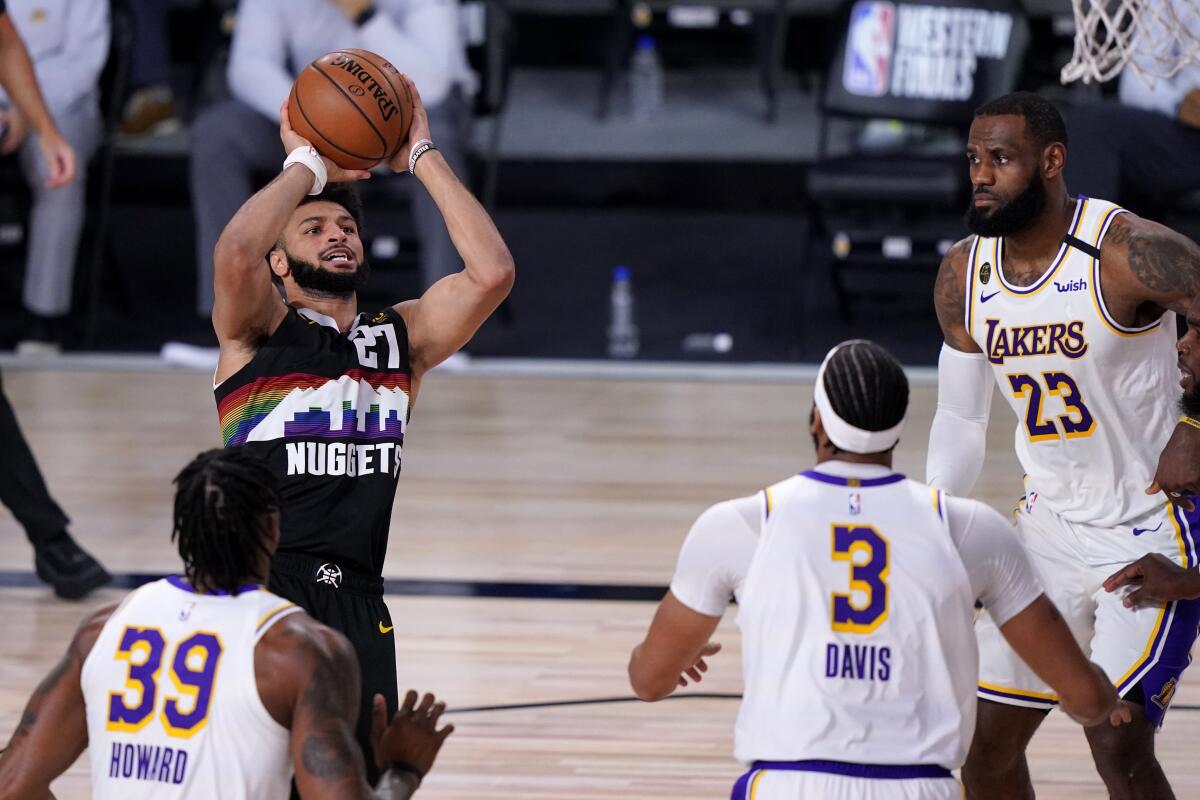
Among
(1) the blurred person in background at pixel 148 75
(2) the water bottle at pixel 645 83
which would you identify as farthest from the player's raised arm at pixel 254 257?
(2) the water bottle at pixel 645 83

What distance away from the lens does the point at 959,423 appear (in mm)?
3838

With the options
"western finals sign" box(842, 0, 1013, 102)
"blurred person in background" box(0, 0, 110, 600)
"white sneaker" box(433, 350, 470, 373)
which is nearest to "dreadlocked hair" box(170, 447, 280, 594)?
"blurred person in background" box(0, 0, 110, 600)

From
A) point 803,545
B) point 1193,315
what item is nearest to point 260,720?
Answer: point 803,545

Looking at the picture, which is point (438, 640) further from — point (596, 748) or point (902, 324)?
point (902, 324)

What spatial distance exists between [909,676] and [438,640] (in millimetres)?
2958

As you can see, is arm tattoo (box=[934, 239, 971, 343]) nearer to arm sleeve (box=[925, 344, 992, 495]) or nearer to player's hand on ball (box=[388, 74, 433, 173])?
arm sleeve (box=[925, 344, 992, 495])

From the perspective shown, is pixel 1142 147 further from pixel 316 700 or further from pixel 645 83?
pixel 316 700

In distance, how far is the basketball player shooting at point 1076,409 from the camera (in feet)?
11.8

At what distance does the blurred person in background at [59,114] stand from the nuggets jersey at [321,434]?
6.18 metres

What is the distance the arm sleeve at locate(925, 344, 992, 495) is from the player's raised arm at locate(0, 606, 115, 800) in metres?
1.84

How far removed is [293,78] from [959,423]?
5927 millimetres

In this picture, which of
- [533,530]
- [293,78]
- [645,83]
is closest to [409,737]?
[533,530]

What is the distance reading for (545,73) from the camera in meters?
12.3

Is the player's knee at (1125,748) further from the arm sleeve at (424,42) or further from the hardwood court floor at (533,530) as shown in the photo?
the arm sleeve at (424,42)
